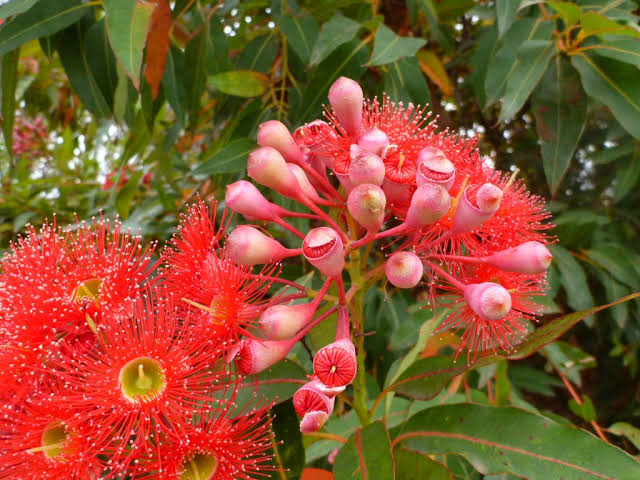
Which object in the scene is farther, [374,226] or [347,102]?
[347,102]

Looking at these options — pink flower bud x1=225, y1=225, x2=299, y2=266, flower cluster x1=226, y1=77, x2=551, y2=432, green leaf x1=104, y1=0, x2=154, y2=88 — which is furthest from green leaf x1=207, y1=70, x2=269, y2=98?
pink flower bud x1=225, y1=225, x2=299, y2=266

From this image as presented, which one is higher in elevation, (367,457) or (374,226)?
(374,226)

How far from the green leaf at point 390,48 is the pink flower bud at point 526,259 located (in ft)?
1.75

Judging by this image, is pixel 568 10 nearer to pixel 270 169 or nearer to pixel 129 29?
pixel 270 169

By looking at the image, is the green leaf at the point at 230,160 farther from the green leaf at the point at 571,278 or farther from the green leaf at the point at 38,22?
the green leaf at the point at 571,278

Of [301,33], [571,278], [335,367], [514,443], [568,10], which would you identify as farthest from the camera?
[571,278]

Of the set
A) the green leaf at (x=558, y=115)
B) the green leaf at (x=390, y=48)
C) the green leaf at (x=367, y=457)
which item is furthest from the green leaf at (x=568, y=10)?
the green leaf at (x=367, y=457)

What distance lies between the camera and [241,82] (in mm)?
1441

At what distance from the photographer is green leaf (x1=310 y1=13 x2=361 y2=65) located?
1.23 meters

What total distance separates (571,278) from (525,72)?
824 mm

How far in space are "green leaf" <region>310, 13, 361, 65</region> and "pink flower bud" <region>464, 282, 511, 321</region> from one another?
65 centimetres

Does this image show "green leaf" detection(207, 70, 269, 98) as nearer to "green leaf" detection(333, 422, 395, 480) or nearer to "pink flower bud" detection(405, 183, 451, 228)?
"pink flower bud" detection(405, 183, 451, 228)

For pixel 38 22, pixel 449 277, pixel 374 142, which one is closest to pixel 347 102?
pixel 374 142

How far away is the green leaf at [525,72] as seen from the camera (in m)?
1.20
